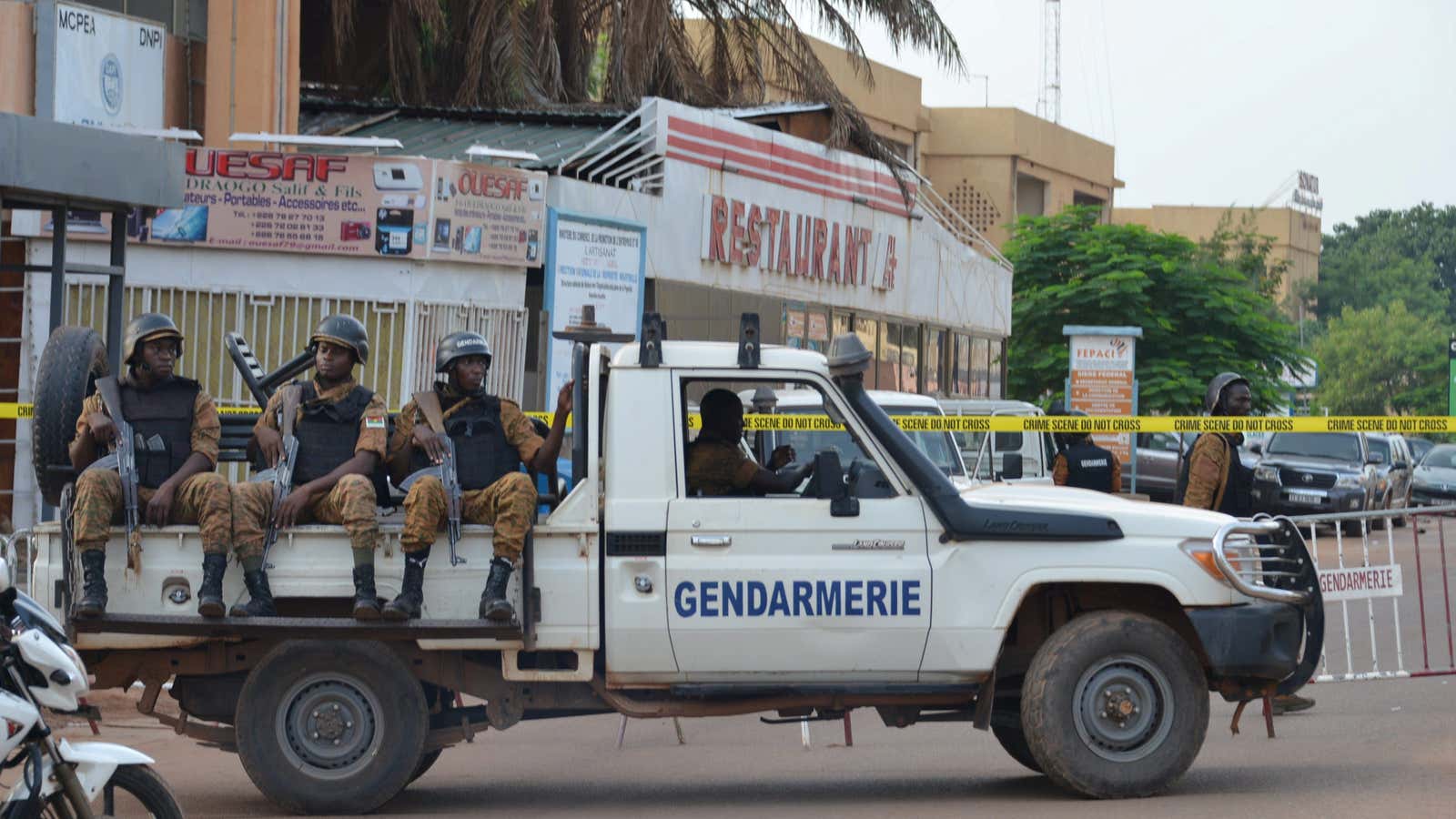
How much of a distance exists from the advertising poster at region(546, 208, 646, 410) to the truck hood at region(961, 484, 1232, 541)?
455 inches

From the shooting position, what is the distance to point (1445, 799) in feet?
26.8

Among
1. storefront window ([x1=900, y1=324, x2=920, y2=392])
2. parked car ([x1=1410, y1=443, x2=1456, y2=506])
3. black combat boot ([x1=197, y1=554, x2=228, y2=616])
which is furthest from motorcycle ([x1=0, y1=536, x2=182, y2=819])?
parked car ([x1=1410, y1=443, x2=1456, y2=506])

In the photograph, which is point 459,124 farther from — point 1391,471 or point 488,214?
point 1391,471

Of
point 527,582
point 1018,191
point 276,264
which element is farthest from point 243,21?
point 1018,191

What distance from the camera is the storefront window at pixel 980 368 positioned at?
35.0 m

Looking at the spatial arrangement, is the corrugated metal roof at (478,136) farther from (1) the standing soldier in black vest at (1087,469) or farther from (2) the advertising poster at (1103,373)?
(2) the advertising poster at (1103,373)

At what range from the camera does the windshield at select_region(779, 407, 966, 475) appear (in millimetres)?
12922

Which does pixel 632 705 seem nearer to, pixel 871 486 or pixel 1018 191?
pixel 871 486

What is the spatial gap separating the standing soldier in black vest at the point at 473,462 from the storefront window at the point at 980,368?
26.8 metres

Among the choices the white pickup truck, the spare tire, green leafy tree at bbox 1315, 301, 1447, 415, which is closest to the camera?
the white pickup truck

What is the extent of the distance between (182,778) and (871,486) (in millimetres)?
3859

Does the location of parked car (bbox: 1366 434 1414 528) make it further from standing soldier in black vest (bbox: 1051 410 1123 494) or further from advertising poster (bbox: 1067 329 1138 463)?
standing soldier in black vest (bbox: 1051 410 1123 494)

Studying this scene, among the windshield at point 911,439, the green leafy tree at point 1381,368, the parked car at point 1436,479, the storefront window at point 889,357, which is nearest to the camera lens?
the windshield at point 911,439

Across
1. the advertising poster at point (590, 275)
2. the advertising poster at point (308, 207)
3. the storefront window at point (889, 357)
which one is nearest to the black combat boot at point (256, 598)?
the advertising poster at point (308, 207)
